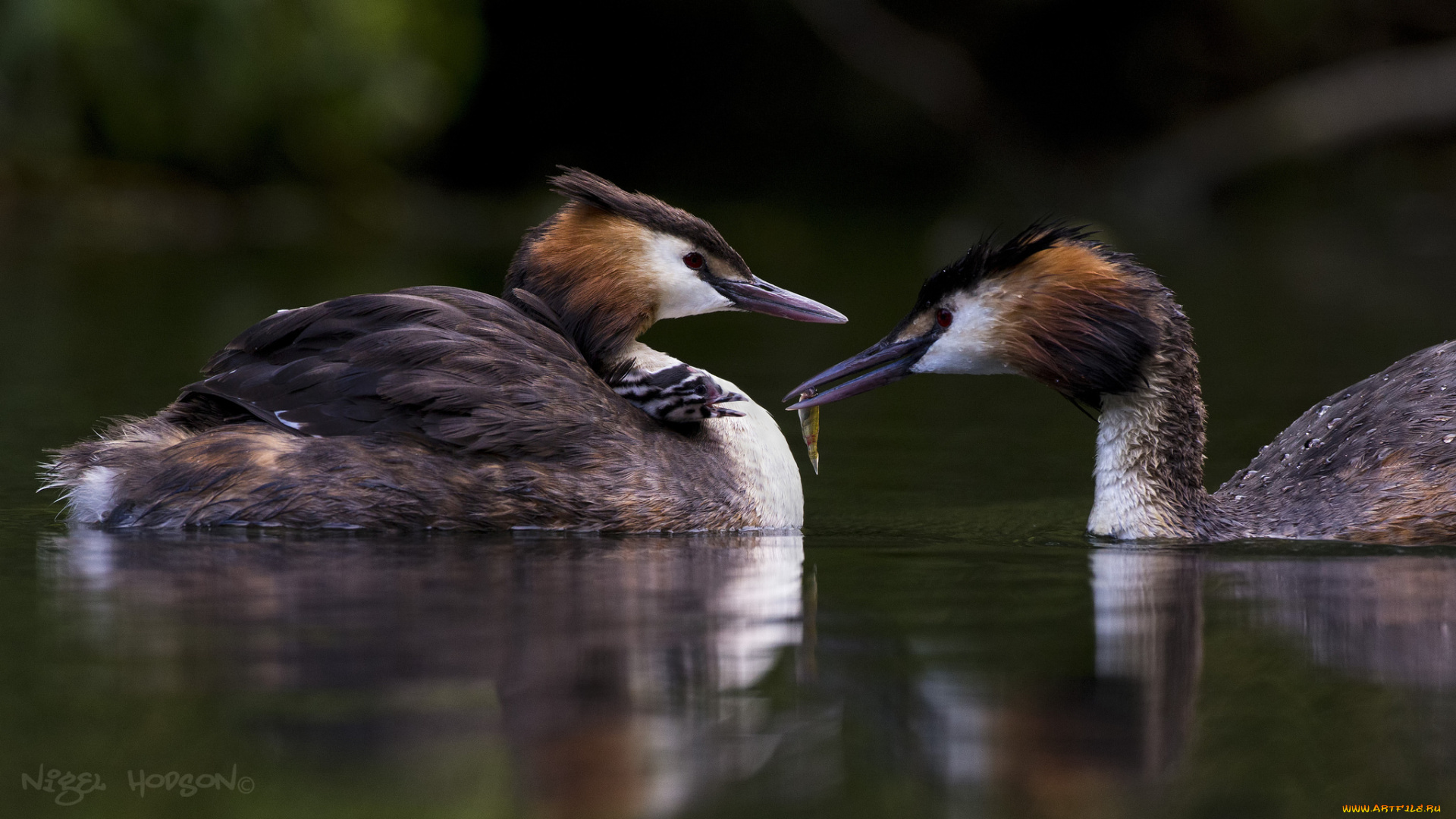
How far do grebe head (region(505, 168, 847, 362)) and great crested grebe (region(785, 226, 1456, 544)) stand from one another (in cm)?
58

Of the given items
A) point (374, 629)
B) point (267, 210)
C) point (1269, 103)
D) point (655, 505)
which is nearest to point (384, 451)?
point (655, 505)

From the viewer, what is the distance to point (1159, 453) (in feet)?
20.1

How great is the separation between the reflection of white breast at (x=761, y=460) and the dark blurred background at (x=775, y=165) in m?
0.89

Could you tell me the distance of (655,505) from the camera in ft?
20.1

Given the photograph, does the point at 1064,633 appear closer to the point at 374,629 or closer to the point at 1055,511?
the point at 374,629

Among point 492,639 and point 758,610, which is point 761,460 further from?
point 492,639

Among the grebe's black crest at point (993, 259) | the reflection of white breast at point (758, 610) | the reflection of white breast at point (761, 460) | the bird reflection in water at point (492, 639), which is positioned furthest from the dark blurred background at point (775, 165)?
the bird reflection in water at point (492, 639)

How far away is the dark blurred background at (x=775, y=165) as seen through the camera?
10727mm

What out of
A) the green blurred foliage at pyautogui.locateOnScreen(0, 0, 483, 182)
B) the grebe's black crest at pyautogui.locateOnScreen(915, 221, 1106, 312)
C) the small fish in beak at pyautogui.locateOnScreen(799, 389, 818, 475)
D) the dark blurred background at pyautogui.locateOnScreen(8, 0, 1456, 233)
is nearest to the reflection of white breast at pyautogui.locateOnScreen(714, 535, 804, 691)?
the small fish in beak at pyautogui.locateOnScreen(799, 389, 818, 475)

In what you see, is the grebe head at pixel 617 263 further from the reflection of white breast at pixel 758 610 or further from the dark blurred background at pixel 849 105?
the dark blurred background at pixel 849 105

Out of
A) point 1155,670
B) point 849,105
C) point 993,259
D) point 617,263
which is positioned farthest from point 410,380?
point 849,105

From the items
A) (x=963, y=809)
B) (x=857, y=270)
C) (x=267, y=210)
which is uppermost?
(x=267, y=210)

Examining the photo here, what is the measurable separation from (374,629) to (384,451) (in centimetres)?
169

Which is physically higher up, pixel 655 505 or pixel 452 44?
pixel 452 44
